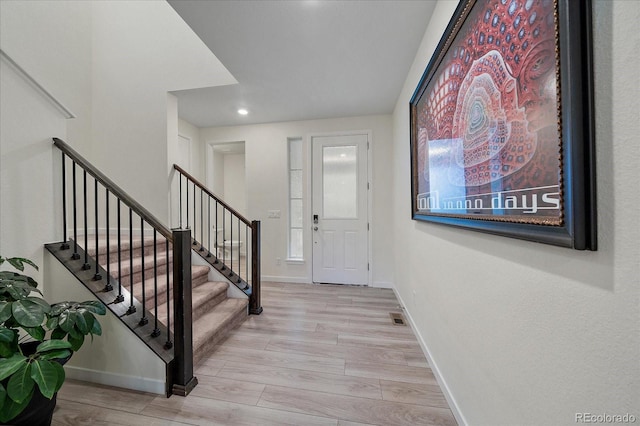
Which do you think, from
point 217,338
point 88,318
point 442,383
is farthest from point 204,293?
point 442,383

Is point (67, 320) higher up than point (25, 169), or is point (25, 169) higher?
point (25, 169)

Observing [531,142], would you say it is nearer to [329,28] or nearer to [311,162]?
[329,28]

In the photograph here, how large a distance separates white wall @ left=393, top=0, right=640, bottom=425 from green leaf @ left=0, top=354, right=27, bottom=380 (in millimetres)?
1870

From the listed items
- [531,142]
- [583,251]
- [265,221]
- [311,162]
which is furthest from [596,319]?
[265,221]

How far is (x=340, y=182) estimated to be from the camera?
3.70 m

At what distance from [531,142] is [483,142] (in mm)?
294

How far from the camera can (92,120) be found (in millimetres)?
3090

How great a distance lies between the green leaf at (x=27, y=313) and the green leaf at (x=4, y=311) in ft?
0.05

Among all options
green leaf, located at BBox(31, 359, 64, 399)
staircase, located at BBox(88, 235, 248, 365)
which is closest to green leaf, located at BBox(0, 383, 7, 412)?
green leaf, located at BBox(31, 359, 64, 399)

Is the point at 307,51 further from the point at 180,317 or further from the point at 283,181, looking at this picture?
the point at 180,317

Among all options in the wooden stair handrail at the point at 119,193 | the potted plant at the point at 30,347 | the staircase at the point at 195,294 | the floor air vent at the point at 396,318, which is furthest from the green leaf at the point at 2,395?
the floor air vent at the point at 396,318

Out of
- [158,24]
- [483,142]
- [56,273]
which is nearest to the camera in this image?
[483,142]

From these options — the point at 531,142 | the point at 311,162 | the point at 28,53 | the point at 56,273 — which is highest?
the point at 28,53

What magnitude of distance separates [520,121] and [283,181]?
330 centimetres
